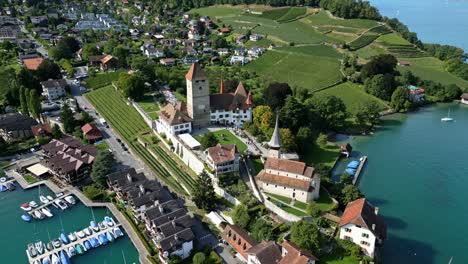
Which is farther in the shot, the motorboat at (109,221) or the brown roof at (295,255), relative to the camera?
the motorboat at (109,221)

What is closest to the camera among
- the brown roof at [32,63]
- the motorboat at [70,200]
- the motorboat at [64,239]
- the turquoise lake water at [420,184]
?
the motorboat at [64,239]

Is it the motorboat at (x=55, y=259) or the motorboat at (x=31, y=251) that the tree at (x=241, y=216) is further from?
the motorboat at (x=31, y=251)

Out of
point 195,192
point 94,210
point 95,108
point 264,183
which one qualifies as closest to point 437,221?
point 264,183

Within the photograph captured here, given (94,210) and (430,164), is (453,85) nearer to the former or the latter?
(430,164)

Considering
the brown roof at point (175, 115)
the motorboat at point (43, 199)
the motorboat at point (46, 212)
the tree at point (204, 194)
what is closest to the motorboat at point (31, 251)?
the motorboat at point (46, 212)

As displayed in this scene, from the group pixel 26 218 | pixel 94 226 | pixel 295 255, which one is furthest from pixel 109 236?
pixel 295 255

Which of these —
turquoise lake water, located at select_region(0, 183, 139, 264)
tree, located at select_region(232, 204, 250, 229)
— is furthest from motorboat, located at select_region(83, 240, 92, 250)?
tree, located at select_region(232, 204, 250, 229)

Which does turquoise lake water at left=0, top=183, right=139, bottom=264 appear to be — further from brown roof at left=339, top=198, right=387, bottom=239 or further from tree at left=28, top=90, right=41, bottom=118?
brown roof at left=339, top=198, right=387, bottom=239
